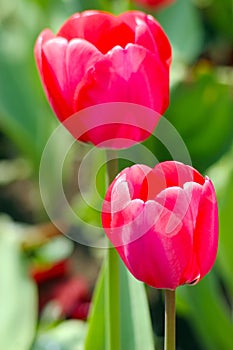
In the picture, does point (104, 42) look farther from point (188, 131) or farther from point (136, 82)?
point (188, 131)

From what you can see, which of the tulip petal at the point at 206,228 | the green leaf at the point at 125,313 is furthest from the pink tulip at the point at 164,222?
the green leaf at the point at 125,313

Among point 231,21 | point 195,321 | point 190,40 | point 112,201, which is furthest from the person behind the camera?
point 231,21

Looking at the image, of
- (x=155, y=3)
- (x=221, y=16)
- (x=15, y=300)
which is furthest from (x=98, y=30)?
(x=221, y=16)

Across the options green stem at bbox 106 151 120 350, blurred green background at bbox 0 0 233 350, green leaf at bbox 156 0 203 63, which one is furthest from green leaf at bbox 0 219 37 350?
green leaf at bbox 156 0 203 63

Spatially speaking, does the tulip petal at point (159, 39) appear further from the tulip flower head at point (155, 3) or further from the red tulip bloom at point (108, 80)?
the tulip flower head at point (155, 3)

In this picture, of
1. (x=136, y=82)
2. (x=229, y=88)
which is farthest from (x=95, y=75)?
(x=229, y=88)

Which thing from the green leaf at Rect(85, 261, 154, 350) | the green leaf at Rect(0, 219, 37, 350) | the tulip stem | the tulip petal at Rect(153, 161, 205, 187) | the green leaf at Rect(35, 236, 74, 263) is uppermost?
the tulip petal at Rect(153, 161, 205, 187)

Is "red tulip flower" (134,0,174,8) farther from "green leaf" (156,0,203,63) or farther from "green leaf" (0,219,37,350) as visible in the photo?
"green leaf" (0,219,37,350)
